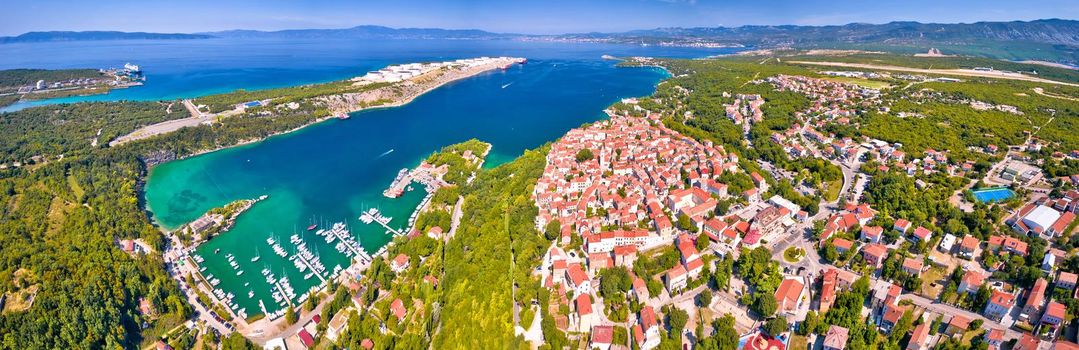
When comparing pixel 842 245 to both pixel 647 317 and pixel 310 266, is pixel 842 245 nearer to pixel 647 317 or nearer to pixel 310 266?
pixel 647 317

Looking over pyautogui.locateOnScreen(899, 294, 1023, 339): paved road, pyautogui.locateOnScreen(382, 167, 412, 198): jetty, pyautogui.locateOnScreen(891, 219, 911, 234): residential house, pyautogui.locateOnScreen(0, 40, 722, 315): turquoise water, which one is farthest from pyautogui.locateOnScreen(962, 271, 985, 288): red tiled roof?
pyautogui.locateOnScreen(382, 167, 412, 198): jetty

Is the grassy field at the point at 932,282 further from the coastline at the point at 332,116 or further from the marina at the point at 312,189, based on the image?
the coastline at the point at 332,116

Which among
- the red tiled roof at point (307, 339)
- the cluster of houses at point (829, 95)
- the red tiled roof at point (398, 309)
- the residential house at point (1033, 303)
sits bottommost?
the red tiled roof at point (307, 339)

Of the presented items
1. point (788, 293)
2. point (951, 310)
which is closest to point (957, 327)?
point (951, 310)

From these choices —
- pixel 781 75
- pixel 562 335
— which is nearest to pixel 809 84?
pixel 781 75

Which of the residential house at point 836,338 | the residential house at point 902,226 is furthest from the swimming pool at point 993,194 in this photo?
the residential house at point 836,338

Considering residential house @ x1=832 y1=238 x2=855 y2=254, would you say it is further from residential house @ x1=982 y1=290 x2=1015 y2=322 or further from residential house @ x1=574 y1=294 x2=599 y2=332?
residential house @ x1=574 y1=294 x2=599 y2=332
